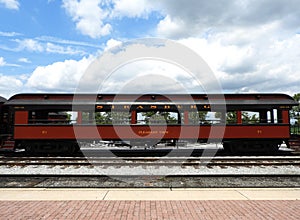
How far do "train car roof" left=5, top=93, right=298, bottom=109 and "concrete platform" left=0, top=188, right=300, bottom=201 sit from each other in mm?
7362

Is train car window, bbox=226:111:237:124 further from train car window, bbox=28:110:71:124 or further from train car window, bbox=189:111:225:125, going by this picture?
train car window, bbox=28:110:71:124

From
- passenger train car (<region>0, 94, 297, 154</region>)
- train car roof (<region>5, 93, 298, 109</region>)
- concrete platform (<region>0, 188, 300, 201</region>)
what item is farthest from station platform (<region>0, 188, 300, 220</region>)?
Answer: train car roof (<region>5, 93, 298, 109</region>)

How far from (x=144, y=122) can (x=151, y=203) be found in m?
8.12

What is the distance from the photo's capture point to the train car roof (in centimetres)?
1349

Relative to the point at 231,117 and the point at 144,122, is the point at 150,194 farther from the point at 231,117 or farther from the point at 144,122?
the point at 231,117

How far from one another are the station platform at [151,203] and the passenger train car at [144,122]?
21.7ft

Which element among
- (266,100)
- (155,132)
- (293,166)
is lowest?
(293,166)

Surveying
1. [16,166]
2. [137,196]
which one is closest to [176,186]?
[137,196]

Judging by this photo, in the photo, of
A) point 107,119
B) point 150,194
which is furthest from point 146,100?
point 150,194

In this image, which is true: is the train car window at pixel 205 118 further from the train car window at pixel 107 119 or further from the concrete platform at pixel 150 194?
the concrete platform at pixel 150 194

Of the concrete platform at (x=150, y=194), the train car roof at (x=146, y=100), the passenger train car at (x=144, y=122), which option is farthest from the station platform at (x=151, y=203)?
the train car roof at (x=146, y=100)

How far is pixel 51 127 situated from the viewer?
13.1 meters

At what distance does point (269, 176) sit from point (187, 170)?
2828 mm

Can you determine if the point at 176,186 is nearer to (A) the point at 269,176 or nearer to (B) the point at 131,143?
(A) the point at 269,176
